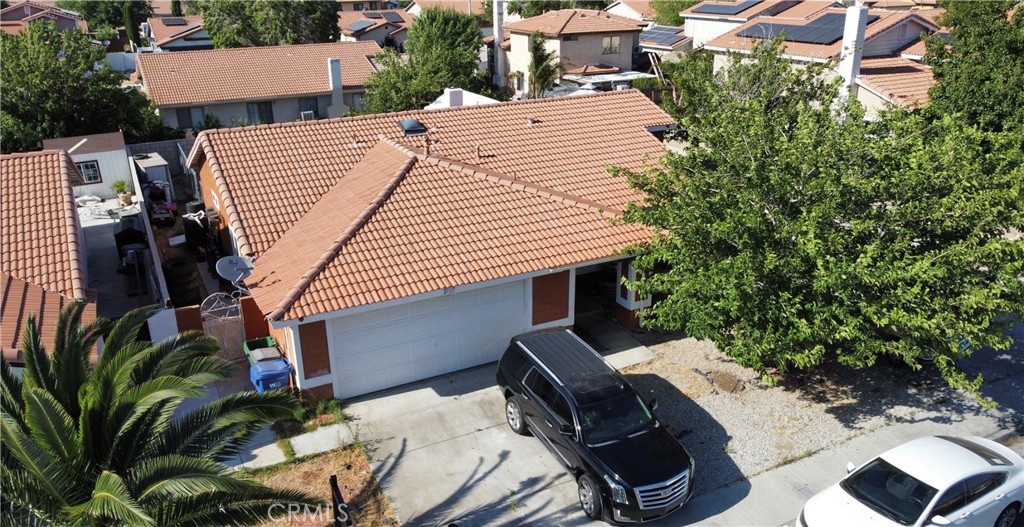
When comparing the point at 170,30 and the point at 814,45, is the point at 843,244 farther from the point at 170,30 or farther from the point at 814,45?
the point at 170,30

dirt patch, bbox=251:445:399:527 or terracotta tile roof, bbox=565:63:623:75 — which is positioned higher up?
terracotta tile roof, bbox=565:63:623:75

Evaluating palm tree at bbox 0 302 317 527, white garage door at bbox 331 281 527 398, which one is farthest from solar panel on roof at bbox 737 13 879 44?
palm tree at bbox 0 302 317 527

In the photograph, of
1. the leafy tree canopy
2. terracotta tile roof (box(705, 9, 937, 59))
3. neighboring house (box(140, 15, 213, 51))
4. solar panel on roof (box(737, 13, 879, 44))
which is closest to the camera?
terracotta tile roof (box(705, 9, 937, 59))

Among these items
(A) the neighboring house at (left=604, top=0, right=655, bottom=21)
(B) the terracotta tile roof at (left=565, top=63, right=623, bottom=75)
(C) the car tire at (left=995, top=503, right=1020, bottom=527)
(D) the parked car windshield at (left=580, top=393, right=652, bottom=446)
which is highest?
(A) the neighboring house at (left=604, top=0, right=655, bottom=21)

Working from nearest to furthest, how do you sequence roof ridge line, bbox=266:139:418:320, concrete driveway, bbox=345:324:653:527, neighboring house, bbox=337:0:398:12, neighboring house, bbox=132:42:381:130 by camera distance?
concrete driveway, bbox=345:324:653:527
roof ridge line, bbox=266:139:418:320
neighboring house, bbox=132:42:381:130
neighboring house, bbox=337:0:398:12

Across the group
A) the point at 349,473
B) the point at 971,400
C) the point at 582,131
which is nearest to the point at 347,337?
the point at 349,473

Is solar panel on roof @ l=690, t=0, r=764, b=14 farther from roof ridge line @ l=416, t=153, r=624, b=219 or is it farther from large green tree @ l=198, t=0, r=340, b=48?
roof ridge line @ l=416, t=153, r=624, b=219

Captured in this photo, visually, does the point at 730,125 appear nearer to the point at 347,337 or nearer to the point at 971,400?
the point at 971,400
